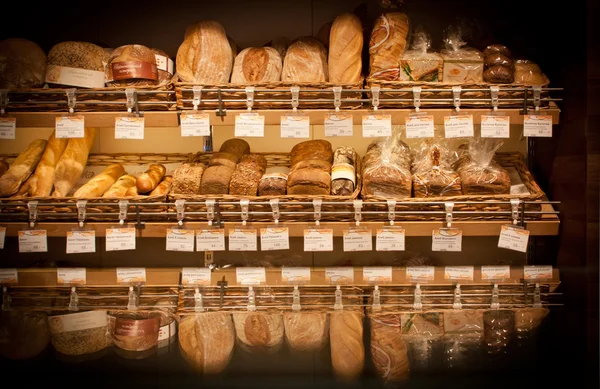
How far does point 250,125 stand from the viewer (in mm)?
2338

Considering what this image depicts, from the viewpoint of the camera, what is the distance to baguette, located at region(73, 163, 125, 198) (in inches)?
98.4

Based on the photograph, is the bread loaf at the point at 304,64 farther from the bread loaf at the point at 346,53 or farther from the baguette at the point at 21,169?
the baguette at the point at 21,169

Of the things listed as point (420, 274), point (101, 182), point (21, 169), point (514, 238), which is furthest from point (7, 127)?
point (514, 238)

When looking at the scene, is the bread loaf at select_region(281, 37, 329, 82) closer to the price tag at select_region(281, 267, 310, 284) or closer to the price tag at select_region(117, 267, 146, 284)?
the price tag at select_region(281, 267, 310, 284)

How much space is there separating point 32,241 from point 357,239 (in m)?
1.50

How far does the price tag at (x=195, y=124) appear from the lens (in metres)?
2.33

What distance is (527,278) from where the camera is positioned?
2.12 m

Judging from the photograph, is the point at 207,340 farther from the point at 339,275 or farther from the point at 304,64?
the point at 304,64

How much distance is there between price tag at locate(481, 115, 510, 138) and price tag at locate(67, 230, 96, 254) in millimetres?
1860

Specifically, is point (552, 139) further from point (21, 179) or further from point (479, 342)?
point (21, 179)

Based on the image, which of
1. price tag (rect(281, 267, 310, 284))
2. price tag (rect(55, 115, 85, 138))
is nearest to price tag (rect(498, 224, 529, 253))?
price tag (rect(281, 267, 310, 284))

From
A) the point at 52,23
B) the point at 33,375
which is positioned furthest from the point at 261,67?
the point at 33,375

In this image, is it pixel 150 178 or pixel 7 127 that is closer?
pixel 7 127

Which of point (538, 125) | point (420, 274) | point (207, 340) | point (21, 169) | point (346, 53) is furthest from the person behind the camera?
point (21, 169)
